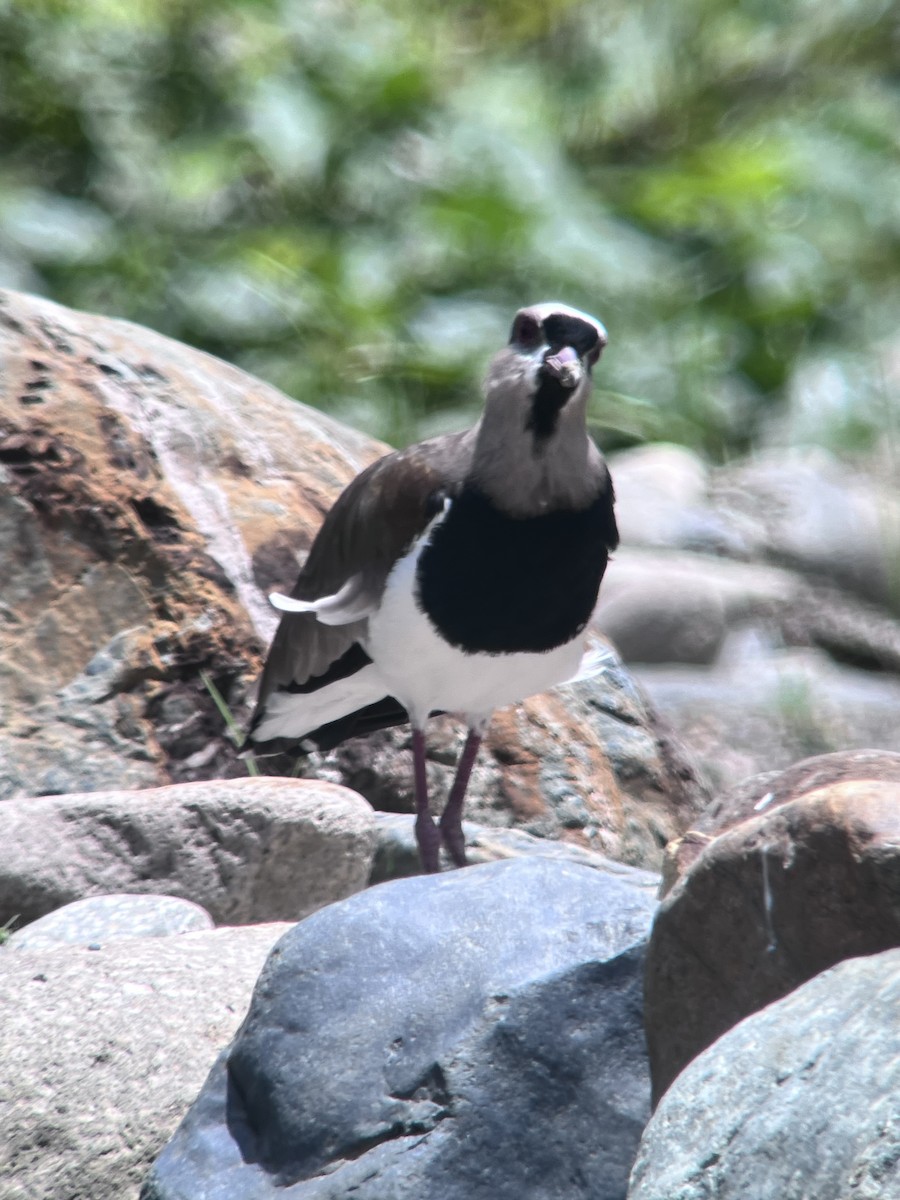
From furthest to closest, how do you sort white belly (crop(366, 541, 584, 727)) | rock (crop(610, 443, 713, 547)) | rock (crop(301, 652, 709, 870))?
1. rock (crop(610, 443, 713, 547))
2. rock (crop(301, 652, 709, 870))
3. white belly (crop(366, 541, 584, 727))

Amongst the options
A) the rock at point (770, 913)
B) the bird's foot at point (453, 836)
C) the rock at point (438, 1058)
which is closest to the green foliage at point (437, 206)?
the bird's foot at point (453, 836)

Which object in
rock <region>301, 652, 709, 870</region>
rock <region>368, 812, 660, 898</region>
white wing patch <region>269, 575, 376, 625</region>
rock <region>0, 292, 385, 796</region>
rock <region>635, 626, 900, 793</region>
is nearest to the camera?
white wing patch <region>269, 575, 376, 625</region>

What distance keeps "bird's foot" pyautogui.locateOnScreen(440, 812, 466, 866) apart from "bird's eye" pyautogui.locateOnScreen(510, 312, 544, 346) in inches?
47.2

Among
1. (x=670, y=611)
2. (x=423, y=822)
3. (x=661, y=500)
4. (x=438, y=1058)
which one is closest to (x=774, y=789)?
(x=438, y=1058)

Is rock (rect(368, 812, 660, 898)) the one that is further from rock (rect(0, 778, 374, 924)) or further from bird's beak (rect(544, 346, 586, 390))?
bird's beak (rect(544, 346, 586, 390))

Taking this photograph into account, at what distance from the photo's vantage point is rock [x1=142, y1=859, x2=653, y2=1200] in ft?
8.60

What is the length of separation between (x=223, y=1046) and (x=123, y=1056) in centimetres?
19

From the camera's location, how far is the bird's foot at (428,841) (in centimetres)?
421

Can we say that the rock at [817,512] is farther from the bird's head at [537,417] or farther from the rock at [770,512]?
the bird's head at [537,417]

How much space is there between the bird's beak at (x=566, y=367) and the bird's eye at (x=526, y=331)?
0.33ft

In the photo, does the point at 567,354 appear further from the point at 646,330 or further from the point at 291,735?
the point at 646,330

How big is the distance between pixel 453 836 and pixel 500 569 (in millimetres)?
735

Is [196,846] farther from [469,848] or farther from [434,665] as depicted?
[469,848]

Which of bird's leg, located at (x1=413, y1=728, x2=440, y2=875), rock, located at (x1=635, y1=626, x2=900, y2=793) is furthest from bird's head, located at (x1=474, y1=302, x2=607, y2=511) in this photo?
rock, located at (x1=635, y1=626, x2=900, y2=793)
